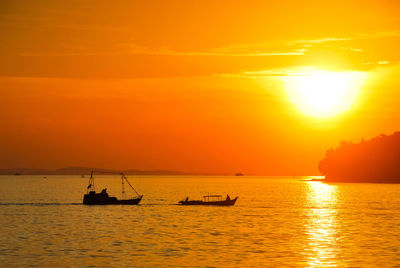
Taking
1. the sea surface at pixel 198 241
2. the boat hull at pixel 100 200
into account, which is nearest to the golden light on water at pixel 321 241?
the sea surface at pixel 198 241

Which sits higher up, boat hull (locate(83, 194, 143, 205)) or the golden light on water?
boat hull (locate(83, 194, 143, 205))

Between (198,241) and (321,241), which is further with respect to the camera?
(321,241)

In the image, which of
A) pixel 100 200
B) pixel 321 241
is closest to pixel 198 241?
pixel 321 241

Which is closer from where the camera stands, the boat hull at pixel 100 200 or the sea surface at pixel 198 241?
the sea surface at pixel 198 241

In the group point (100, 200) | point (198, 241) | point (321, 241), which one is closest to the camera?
point (198, 241)

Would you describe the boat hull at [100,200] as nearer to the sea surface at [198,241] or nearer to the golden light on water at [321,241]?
the sea surface at [198,241]

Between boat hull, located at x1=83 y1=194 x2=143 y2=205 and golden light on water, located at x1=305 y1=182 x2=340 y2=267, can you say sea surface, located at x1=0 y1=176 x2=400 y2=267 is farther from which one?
boat hull, located at x1=83 y1=194 x2=143 y2=205

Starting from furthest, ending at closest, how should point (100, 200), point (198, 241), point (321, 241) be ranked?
point (100, 200), point (321, 241), point (198, 241)

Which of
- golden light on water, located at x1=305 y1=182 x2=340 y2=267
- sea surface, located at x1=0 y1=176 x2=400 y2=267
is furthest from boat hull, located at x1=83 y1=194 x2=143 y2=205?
golden light on water, located at x1=305 y1=182 x2=340 y2=267

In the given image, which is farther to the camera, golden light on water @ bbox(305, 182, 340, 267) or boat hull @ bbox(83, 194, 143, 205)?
boat hull @ bbox(83, 194, 143, 205)

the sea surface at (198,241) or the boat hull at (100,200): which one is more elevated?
the boat hull at (100,200)

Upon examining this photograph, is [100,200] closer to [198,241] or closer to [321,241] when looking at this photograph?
[198,241]

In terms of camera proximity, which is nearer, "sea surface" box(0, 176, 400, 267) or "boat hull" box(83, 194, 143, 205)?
"sea surface" box(0, 176, 400, 267)

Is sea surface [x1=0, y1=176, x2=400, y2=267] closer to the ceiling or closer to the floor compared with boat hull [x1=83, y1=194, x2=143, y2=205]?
closer to the floor
